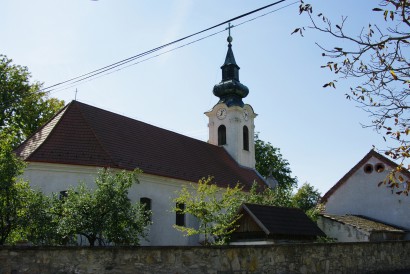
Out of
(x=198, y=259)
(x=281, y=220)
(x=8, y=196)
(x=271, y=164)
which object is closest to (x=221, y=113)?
(x=271, y=164)

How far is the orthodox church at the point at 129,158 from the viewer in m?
19.1

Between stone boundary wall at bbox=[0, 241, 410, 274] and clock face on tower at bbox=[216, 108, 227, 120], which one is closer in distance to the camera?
stone boundary wall at bbox=[0, 241, 410, 274]

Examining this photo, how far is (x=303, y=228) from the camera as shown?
53.5 ft

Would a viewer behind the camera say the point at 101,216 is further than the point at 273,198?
No

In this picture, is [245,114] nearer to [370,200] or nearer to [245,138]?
[245,138]

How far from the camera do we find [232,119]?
107ft

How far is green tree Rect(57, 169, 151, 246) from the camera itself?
1395 cm

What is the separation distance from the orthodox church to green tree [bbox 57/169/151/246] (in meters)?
4.73

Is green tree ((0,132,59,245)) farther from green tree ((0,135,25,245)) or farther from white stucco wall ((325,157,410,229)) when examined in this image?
white stucco wall ((325,157,410,229))

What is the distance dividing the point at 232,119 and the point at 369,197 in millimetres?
12150

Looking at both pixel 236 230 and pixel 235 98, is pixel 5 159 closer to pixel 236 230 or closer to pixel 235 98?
pixel 236 230

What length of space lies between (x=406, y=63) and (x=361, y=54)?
0.83m

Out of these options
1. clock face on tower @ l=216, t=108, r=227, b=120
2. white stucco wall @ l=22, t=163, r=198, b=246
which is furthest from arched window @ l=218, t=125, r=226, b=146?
white stucco wall @ l=22, t=163, r=198, b=246

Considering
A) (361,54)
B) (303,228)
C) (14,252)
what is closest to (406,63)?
(361,54)
